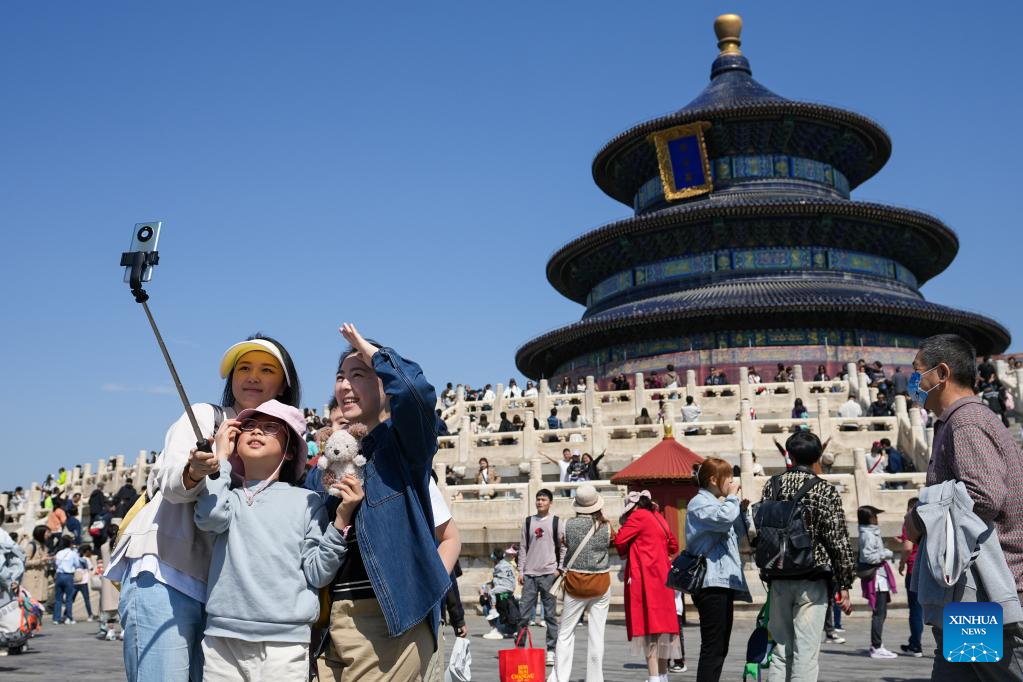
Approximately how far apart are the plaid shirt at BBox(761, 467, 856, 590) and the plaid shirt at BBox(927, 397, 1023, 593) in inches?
66.3

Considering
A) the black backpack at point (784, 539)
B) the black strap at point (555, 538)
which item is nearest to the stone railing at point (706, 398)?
the black strap at point (555, 538)

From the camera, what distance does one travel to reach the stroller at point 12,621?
910 centimetres

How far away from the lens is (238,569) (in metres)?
3.33

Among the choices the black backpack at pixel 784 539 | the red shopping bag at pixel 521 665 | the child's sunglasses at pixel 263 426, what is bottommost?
the red shopping bag at pixel 521 665

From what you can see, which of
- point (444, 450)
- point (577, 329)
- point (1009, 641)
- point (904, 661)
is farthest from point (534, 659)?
point (577, 329)

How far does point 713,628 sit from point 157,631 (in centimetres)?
398

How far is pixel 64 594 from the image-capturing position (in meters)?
15.4

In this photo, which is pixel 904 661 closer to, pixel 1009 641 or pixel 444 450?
pixel 1009 641

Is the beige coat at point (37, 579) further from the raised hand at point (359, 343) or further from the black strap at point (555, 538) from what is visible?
the raised hand at point (359, 343)

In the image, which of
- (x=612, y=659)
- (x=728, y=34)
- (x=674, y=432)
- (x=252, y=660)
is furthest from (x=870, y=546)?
(x=728, y=34)

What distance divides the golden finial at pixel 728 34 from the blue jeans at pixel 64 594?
110ft

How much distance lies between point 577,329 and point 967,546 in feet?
97.0

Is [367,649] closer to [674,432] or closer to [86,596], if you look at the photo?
[674,432]

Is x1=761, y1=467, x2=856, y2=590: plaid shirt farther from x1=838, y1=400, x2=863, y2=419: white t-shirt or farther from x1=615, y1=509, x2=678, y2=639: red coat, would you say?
x1=838, y1=400, x2=863, y2=419: white t-shirt
